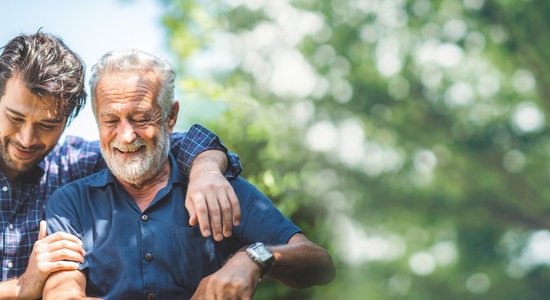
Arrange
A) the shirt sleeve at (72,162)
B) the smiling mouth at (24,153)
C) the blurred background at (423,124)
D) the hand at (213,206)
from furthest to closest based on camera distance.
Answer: the blurred background at (423,124) → the shirt sleeve at (72,162) → the smiling mouth at (24,153) → the hand at (213,206)

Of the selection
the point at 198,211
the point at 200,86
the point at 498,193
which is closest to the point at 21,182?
the point at 198,211

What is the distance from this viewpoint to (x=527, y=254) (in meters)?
7.90

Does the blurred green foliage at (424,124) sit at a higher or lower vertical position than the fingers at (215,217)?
higher

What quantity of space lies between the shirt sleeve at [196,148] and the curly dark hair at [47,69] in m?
0.40

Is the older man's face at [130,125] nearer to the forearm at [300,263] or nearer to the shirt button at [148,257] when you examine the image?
the shirt button at [148,257]

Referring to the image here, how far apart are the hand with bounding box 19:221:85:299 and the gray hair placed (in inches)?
17.4

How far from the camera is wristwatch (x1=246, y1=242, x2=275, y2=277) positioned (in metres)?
1.85

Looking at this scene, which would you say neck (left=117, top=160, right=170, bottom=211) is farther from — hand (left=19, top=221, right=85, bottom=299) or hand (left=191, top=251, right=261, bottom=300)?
hand (left=191, top=251, right=261, bottom=300)

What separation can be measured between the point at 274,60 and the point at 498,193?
3.23 m

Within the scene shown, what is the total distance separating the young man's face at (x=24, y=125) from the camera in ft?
7.29

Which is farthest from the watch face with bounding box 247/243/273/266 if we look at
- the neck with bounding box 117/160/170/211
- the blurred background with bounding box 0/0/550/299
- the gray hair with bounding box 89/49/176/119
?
the blurred background with bounding box 0/0/550/299

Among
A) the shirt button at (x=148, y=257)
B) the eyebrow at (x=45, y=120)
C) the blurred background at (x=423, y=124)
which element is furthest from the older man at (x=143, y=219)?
the blurred background at (x=423, y=124)

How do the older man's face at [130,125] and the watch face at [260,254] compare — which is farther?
the older man's face at [130,125]

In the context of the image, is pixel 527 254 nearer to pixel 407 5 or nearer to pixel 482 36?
pixel 482 36
